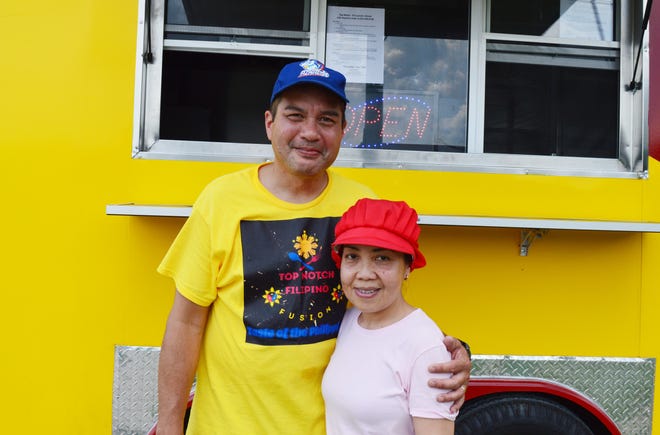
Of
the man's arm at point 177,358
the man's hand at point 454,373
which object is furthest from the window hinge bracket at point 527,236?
the man's arm at point 177,358

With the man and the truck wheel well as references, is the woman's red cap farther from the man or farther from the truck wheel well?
the truck wheel well

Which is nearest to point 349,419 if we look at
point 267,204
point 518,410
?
point 267,204

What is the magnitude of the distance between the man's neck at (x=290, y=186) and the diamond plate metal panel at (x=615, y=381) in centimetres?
133

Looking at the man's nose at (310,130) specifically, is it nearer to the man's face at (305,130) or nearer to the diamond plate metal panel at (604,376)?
the man's face at (305,130)

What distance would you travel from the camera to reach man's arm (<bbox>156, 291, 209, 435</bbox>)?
1.56 metres

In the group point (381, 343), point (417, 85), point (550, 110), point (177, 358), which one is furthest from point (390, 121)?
point (177, 358)

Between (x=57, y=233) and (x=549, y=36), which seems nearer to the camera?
(x=57, y=233)

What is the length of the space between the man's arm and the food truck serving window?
3.52ft

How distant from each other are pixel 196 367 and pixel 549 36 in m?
2.21

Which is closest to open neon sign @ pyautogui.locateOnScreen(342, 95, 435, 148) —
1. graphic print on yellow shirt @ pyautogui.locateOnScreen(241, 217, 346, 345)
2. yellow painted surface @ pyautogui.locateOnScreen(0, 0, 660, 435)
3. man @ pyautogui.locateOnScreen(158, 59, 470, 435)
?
yellow painted surface @ pyautogui.locateOnScreen(0, 0, 660, 435)

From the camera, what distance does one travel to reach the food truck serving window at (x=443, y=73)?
254 centimetres

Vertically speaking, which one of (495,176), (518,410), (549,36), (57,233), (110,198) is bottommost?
(518,410)

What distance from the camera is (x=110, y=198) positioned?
238cm

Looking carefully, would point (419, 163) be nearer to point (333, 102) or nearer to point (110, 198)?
point (333, 102)
